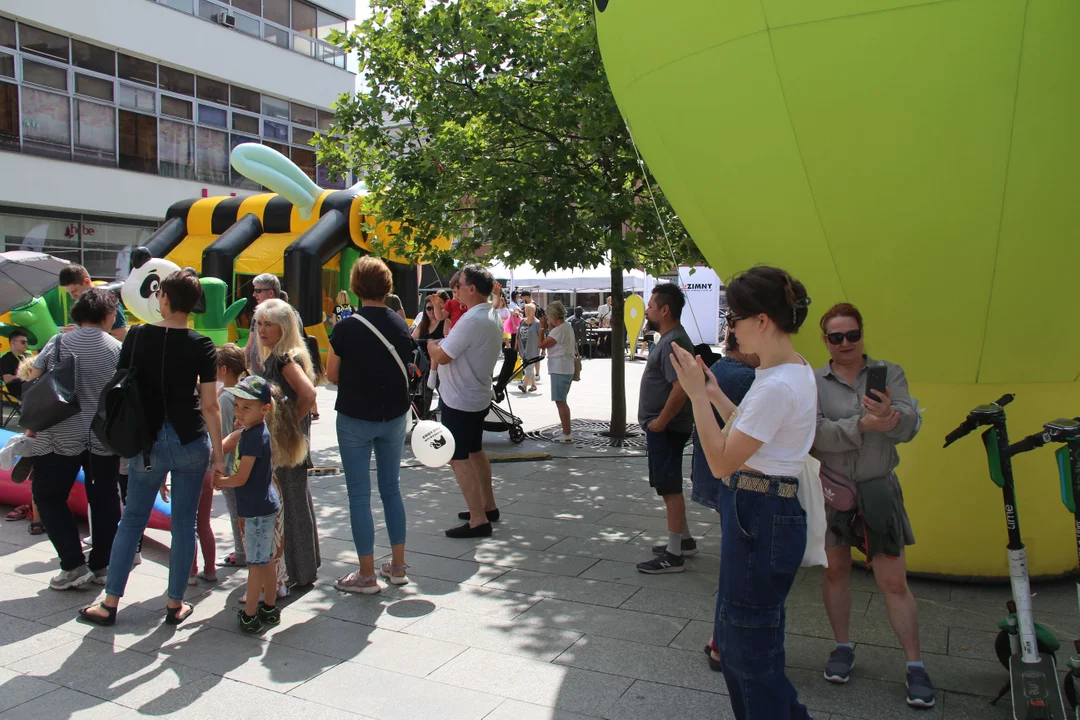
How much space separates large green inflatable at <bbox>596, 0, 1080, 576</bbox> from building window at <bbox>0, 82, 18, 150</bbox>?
1953 centimetres

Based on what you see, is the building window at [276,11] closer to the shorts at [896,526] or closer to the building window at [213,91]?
the building window at [213,91]

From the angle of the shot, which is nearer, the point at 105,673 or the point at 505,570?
the point at 105,673

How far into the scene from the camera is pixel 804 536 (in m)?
2.60

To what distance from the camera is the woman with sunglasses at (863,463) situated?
338cm

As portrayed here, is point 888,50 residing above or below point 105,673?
above

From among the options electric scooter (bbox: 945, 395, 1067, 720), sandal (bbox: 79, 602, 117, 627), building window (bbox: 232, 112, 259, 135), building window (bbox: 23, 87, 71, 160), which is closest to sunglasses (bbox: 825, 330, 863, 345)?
electric scooter (bbox: 945, 395, 1067, 720)

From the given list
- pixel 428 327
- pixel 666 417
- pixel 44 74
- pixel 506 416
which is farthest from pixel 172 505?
pixel 44 74

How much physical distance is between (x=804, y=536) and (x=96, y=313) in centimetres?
392

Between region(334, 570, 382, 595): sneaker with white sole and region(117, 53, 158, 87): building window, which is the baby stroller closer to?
region(334, 570, 382, 595): sneaker with white sole

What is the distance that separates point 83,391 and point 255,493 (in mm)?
1347

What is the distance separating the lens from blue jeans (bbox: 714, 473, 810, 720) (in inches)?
101

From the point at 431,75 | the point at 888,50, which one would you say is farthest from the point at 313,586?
the point at 431,75

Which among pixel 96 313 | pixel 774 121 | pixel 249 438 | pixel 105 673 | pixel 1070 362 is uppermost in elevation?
pixel 774 121

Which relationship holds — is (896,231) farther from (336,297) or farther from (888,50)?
(336,297)
